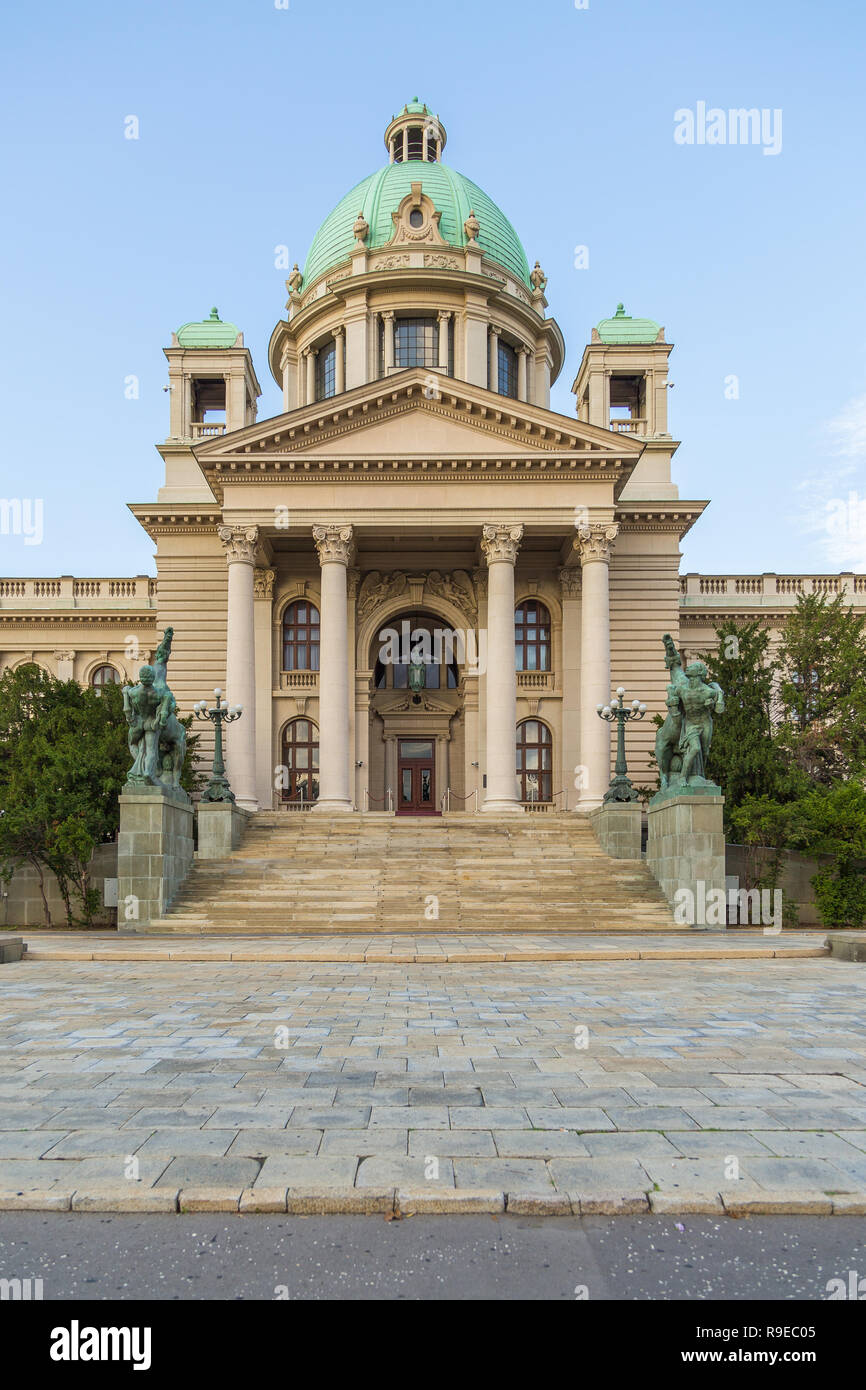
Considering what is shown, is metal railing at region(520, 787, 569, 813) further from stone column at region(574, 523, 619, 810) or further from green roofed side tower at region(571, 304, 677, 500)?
green roofed side tower at region(571, 304, 677, 500)

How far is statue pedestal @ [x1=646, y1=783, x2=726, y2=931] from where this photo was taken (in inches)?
971

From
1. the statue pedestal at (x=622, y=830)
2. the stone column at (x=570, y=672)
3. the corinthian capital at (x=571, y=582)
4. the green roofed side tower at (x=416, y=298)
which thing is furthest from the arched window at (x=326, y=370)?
the statue pedestal at (x=622, y=830)

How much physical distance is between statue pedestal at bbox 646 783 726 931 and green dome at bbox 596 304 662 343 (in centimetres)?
2699

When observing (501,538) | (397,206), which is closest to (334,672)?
(501,538)

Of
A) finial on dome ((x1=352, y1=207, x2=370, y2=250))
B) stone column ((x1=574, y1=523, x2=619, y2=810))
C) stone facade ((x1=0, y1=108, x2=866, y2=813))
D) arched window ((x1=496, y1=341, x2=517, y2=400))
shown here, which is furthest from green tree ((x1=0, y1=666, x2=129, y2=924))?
finial on dome ((x1=352, y1=207, x2=370, y2=250))

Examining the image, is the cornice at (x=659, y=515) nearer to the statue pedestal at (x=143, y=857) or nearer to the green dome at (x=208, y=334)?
the green dome at (x=208, y=334)

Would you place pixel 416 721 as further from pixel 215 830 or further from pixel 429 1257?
pixel 429 1257

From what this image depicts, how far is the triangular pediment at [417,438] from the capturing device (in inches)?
1420

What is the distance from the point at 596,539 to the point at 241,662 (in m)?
13.5

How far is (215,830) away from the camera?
2919 cm

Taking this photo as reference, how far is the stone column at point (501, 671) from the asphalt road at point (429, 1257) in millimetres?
28869

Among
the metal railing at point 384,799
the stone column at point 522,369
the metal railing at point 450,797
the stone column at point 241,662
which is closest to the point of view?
the stone column at point 241,662
